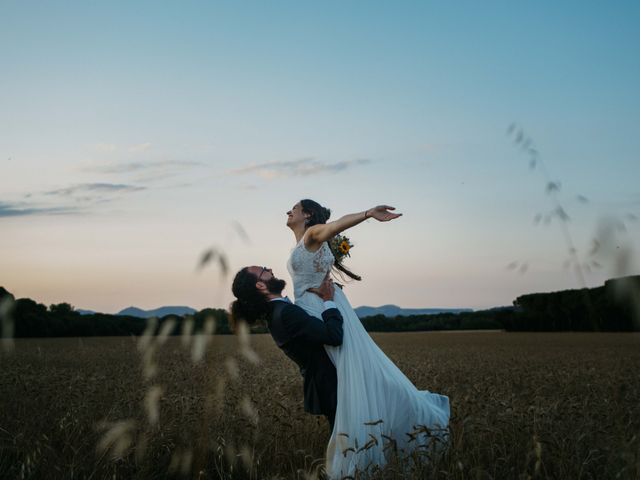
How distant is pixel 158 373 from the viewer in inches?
512

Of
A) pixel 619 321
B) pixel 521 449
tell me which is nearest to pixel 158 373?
pixel 521 449

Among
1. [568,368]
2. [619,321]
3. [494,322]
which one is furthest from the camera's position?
[494,322]

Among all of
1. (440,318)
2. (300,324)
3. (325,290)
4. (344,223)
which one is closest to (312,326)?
(300,324)

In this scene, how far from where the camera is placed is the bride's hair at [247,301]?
531 cm

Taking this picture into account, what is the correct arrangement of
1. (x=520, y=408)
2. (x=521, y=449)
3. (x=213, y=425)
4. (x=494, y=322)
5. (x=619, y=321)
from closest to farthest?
(x=521, y=449) < (x=213, y=425) < (x=520, y=408) < (x=619, y=321) < (x=494, y=322)

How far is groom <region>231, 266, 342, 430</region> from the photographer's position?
5.10 meters

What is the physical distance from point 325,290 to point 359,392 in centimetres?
86

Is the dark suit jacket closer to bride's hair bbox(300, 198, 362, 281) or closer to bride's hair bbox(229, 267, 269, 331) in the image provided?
bride's hair bbox(229, 267, 269, 331)

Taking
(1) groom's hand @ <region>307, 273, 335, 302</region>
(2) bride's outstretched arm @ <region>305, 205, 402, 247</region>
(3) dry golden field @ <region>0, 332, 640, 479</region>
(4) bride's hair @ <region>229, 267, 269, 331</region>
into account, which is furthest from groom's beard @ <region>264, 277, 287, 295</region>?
(3) dry golden field @ <region>0, 332, 640, 479</region>

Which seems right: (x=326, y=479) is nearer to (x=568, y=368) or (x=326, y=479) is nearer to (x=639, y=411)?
(x=639, y=411)

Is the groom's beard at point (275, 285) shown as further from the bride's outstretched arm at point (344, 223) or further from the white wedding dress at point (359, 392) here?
the bride's outstretched arm at point (344, 223)

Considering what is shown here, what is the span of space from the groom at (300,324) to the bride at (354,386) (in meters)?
0.14

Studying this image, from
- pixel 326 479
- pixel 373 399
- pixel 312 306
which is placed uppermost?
pixel 312 306

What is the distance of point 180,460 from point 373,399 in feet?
6.03
